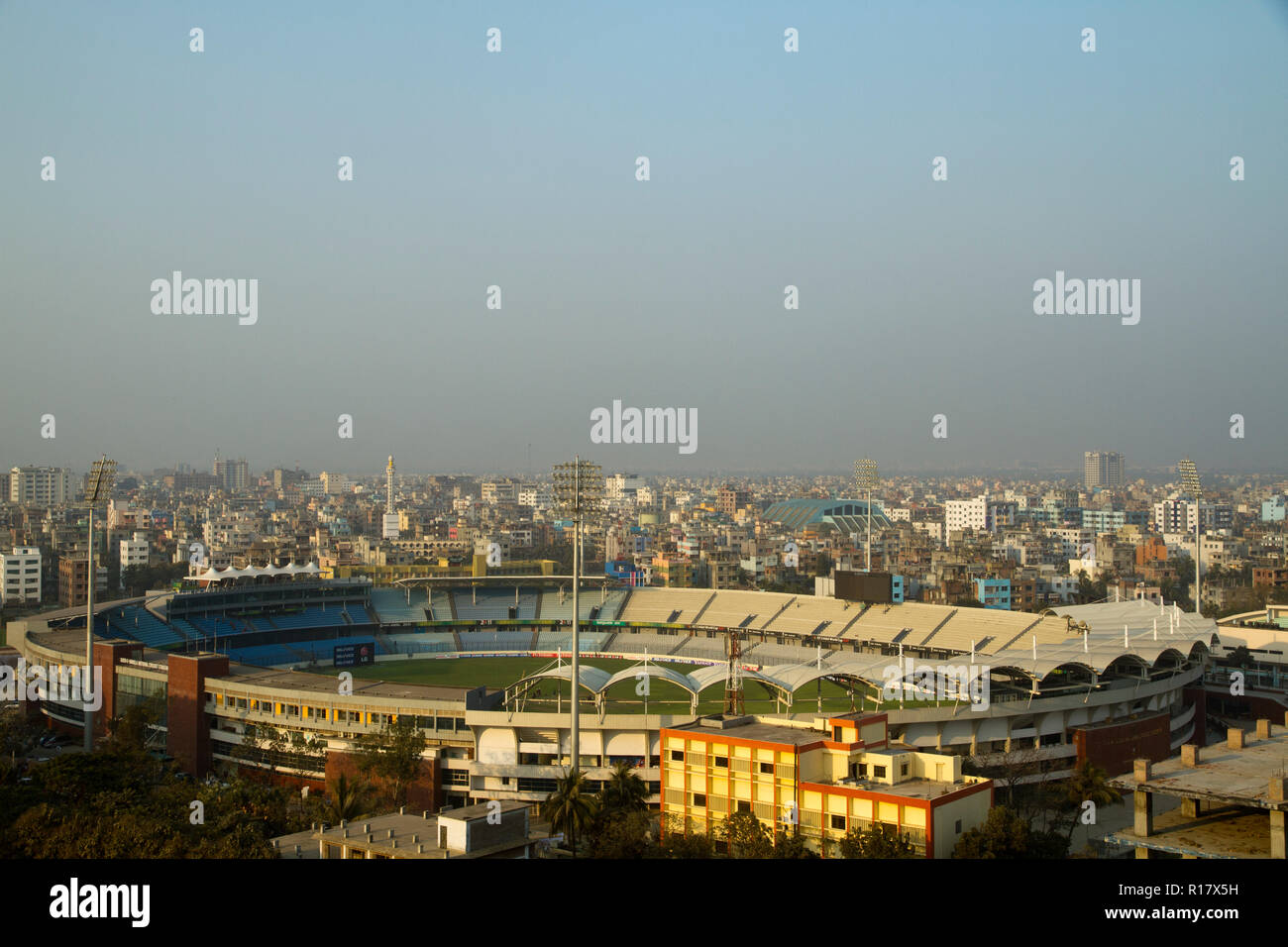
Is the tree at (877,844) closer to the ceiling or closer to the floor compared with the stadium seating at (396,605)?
closer to the ceiling

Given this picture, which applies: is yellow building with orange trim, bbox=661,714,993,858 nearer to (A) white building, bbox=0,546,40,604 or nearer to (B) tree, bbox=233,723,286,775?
(B) tree, bbox=233,723,286,775

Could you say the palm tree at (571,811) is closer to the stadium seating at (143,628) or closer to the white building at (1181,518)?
the stadium seating at (143,628)

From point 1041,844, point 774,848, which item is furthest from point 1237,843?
point 774,848

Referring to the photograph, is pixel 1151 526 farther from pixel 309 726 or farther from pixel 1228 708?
pixel 309 726

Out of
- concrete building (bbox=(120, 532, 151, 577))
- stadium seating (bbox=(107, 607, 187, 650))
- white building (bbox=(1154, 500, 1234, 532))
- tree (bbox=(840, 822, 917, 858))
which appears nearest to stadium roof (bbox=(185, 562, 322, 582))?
stadium seating (bbox=(107, 607, 187, 650))

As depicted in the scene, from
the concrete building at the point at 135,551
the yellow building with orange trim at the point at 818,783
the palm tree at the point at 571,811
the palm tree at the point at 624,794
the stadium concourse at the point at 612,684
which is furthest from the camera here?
the concrete building at the point at 135,551

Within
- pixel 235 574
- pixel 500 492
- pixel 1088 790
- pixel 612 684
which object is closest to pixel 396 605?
pixel 235 574

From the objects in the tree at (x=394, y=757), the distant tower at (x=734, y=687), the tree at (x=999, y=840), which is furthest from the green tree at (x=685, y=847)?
the tree at (x=394, y=757)
